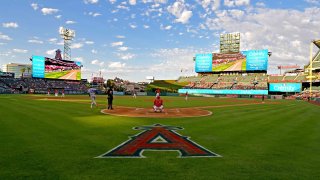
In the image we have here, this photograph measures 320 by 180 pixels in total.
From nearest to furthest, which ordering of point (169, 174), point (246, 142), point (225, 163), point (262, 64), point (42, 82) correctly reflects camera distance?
point (169, 174) < point (225, 163) < point (246, 142) < point (262, 64) < point (42, 82)

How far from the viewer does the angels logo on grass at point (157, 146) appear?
7527 mm

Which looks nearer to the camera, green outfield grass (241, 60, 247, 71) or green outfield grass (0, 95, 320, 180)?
green outfield grass (0, 95, 320, 180)

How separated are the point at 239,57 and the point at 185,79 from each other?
31.7 m

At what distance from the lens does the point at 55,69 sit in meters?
77.5

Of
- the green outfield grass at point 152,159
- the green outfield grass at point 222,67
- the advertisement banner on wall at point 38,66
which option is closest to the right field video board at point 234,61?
the green outfield grass at point 222,67

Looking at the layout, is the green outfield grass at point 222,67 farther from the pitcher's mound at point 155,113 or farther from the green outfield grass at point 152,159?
the green outfield grass at point 152,159

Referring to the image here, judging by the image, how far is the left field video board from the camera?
7338cm

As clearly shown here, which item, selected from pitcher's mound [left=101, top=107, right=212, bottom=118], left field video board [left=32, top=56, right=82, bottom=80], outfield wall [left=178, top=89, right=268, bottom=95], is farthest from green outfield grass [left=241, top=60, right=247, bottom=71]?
pitcher's mound [left=101, top=107, right=212, bottom=118]

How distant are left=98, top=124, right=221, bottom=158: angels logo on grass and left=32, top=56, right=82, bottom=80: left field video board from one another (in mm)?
72303

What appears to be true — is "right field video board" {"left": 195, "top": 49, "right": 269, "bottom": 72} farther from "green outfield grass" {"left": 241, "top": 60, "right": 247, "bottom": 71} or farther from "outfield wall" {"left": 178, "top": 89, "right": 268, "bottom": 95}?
"outfield wall" {"left": 178, "top": 89, "right": 268, "bottom": 95}

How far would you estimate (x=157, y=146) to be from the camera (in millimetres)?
8680

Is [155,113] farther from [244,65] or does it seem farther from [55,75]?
[55,75]

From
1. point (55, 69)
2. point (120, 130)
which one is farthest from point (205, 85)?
point (120, 130)

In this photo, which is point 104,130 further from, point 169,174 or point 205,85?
point 205,85
